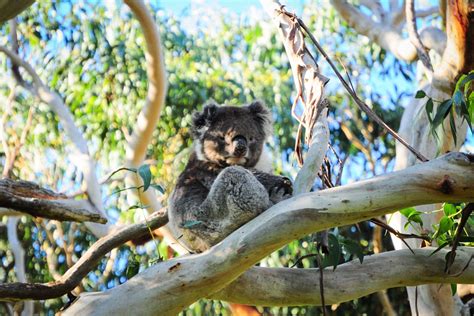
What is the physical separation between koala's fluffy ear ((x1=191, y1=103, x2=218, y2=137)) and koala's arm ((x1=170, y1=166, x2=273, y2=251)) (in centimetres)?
67

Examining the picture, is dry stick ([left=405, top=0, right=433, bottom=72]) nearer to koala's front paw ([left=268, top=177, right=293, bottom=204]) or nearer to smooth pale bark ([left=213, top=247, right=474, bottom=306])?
koala's front paw ([left=268, top=177, right=293, bottom=204])

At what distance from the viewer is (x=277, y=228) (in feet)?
9.11

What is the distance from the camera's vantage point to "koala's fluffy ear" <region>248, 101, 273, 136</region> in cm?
472

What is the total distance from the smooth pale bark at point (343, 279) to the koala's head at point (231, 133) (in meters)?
1.16

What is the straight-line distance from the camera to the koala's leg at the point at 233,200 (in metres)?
3.69

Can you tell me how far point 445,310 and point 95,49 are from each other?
546cm

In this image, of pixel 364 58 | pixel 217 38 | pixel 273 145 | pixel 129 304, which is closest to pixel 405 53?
pixel 273 145

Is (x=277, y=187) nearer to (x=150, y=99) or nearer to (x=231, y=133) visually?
(x=231, y=133)

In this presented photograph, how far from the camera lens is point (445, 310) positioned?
4594 millimetres

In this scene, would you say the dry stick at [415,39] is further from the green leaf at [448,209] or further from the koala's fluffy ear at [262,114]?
the green leaf at [448,209]

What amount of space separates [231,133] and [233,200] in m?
0.80

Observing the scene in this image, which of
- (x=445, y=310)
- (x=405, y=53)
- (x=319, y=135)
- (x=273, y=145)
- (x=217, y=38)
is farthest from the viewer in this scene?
(x=217, y=38)

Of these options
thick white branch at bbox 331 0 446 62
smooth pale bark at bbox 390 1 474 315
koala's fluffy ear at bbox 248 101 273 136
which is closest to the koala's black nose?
koala's fluffy ear at bbox 248 101 273 136

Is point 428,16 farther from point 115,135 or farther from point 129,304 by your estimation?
point 129,304
